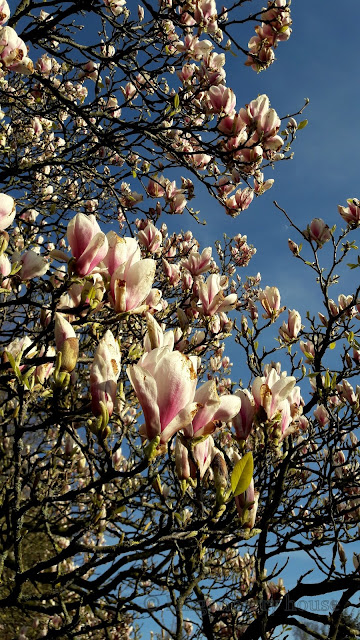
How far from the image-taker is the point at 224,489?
4.11 ft

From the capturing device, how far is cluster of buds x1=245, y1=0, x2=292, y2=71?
3418mm

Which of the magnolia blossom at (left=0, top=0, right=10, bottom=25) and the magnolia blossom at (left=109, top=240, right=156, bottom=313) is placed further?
the magnolia blossom at (left=0, top=0, right=10, bottom=25)

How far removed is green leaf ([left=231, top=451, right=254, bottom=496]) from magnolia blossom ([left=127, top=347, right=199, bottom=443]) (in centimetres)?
18

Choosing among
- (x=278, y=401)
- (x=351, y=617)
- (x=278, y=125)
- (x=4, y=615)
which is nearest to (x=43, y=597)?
(x=278, y=401)

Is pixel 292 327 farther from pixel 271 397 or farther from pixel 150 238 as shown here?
pixel 271 397

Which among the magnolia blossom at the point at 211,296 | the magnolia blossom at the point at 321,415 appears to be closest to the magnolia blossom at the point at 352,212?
the magnolia blossom at the point at 211,296

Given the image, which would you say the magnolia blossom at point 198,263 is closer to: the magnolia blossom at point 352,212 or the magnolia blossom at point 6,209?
the magnolia blossom at point 352,212

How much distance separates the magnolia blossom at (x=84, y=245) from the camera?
1469 mm

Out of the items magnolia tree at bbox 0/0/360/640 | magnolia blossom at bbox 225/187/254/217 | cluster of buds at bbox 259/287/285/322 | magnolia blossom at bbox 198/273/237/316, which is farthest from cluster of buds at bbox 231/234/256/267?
magnolia blossom at bbox 198/273/237/316

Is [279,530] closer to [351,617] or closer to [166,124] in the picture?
[351,617]

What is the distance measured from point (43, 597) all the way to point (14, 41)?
8.78 ft

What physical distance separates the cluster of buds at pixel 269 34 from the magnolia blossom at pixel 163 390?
325 cm

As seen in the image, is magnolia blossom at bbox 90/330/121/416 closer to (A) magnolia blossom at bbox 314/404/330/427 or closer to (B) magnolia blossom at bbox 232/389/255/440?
(B) magnolia blossom at bbox 232/389/255/440

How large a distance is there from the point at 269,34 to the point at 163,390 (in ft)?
11.3
